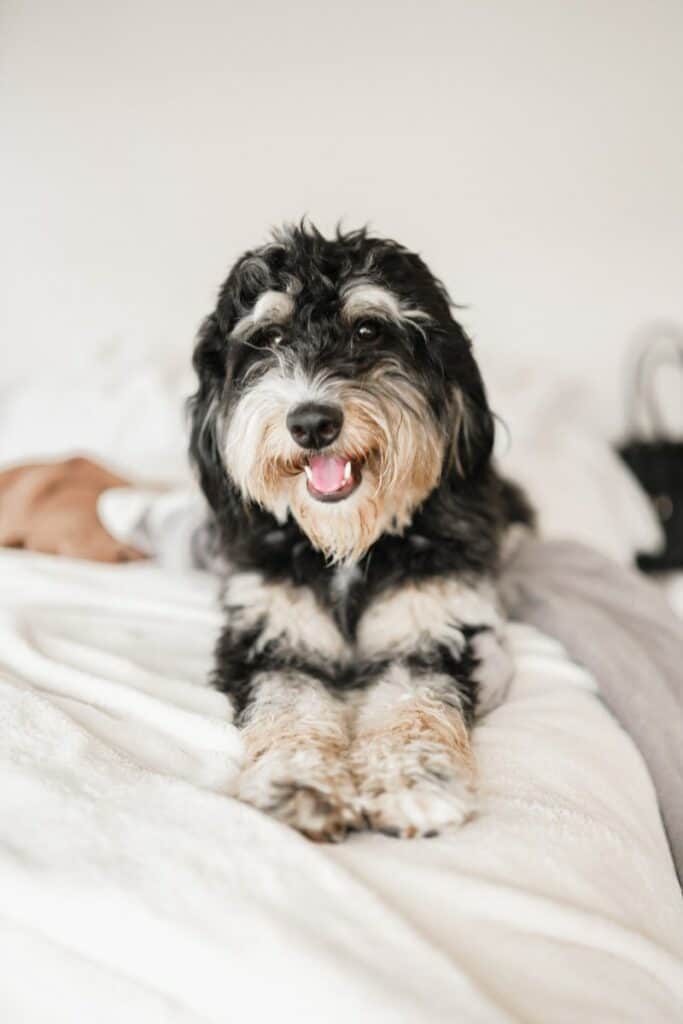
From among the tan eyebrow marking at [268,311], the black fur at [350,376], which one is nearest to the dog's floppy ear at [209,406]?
the black fur at [350,376]

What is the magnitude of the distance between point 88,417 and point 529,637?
226cm

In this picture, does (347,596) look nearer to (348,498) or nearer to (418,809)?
(348,498)

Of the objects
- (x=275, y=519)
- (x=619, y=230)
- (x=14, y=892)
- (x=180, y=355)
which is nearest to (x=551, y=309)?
(x=619, y=230)

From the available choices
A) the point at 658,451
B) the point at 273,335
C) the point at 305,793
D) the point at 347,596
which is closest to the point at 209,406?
the point at 273,335

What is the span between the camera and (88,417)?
351cm

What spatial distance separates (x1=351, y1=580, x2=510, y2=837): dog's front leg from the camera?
4.67 feet

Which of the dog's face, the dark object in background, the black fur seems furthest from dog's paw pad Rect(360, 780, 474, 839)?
the dark object in background

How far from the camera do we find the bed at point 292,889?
1003 mm

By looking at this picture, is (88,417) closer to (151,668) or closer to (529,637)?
(151,668)

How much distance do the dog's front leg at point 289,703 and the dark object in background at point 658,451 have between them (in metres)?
1.98

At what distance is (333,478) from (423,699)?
0.57 meters

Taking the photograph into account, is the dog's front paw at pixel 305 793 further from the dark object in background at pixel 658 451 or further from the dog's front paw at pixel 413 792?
the dark object in background at pixel 658 451

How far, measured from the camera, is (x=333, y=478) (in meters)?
1.89

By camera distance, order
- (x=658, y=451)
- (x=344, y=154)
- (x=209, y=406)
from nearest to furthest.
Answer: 1. (x=209, y=406)
2. (x=658, y=451)
3. (x=344, y=154)
